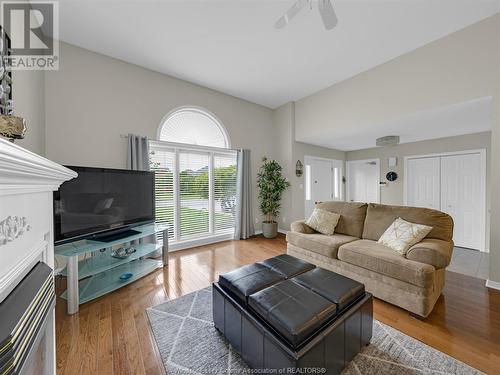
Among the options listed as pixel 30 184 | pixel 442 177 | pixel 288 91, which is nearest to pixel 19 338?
pixel 30 184

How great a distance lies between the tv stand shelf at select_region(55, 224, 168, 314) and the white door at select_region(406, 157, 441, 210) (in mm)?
5217

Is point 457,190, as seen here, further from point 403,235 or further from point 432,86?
point 403,235

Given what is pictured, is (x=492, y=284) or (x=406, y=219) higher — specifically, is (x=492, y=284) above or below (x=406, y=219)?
below

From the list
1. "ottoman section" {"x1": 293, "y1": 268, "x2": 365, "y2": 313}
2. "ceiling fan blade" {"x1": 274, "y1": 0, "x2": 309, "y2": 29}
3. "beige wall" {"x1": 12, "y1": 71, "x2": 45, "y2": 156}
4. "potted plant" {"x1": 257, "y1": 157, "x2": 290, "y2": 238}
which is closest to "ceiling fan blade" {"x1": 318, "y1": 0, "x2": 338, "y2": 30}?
"ceiling fan blade" {"x1": 274, "y1": 0, "x2": 309, "y2": 29}

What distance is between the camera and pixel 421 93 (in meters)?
2.77

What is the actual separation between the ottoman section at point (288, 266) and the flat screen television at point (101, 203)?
1.92 metres

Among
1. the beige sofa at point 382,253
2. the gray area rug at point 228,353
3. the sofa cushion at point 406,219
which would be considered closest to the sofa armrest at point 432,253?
the beige sofa at point 382,253

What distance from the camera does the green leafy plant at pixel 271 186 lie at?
4.55 metres

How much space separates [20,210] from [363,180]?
6.32 meters

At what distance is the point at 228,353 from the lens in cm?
148

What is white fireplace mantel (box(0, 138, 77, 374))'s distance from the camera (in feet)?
1.79

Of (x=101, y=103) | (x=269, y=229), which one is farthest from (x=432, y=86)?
(x=101, y=103)

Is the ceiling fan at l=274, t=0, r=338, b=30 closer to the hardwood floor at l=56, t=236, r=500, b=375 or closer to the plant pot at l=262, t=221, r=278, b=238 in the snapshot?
the hardwood floor at l=56, t=236, r=500, b=375

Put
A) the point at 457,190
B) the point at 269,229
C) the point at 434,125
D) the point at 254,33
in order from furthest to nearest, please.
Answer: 1. the point at 269,229
2. the point at 457,190
3. the point at 434,125
4. the point at 254,33
